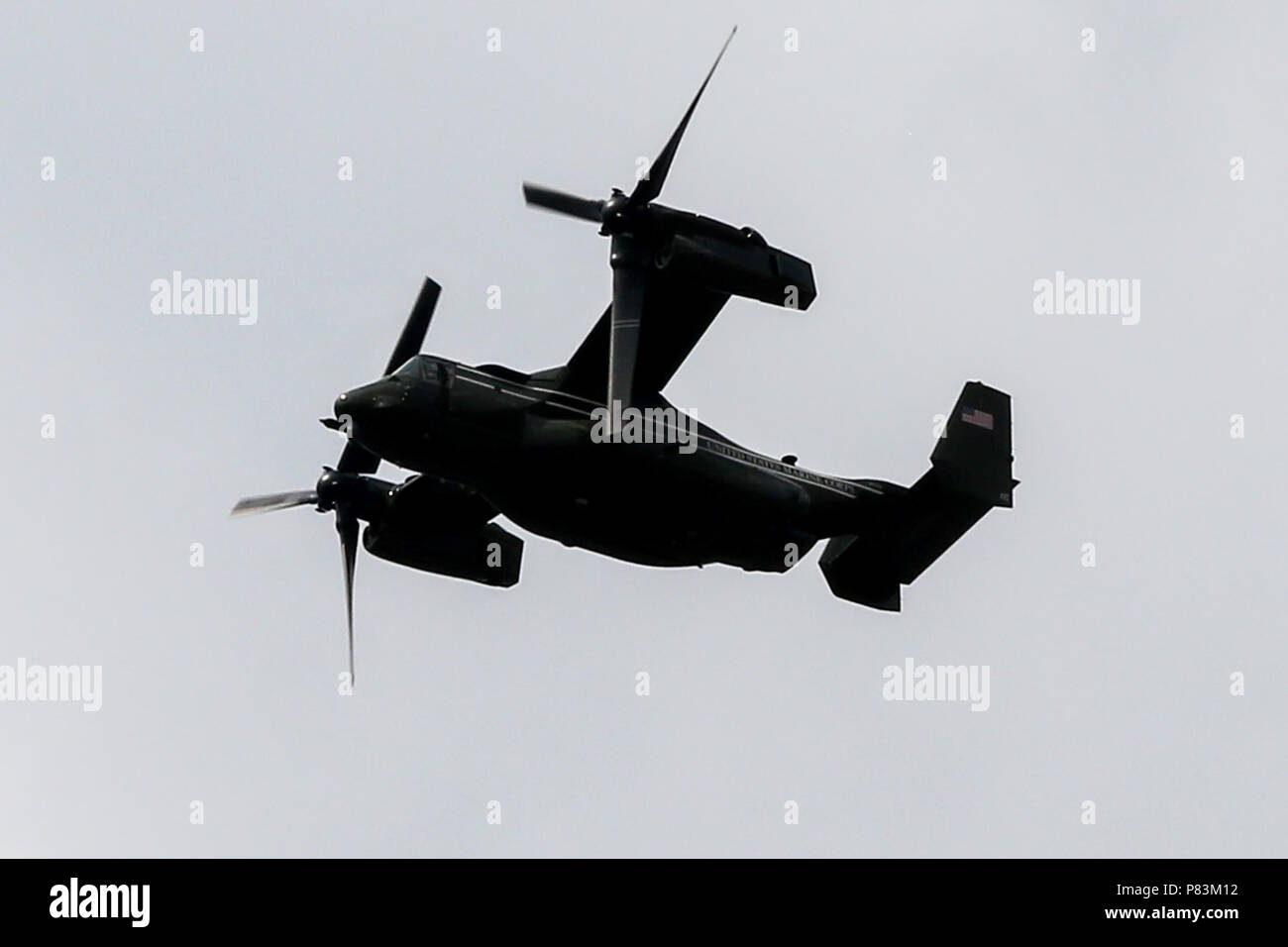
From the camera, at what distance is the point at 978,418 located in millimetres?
35500

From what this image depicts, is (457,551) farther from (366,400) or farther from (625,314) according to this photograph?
(625,314)

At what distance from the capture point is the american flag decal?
3538 cm

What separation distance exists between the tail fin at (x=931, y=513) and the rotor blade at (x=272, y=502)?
1020 cm

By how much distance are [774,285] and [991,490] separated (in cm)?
767

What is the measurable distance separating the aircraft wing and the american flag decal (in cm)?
651

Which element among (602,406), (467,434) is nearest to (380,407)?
(467,434)

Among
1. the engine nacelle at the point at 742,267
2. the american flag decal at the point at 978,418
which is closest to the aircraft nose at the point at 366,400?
the engine nacelle at the point at 742,267

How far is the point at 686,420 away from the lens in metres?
32.0

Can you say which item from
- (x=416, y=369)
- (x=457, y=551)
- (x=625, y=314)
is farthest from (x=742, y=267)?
(x=457, y=551)

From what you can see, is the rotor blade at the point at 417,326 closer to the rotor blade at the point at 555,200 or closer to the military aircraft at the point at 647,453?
the military aircraft at the point at 647,453

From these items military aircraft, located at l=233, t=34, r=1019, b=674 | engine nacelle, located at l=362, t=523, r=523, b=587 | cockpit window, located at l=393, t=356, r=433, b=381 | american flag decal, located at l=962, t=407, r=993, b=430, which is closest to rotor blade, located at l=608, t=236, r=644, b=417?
military aircraft, located at l=233, t=34, r=1019, b=674

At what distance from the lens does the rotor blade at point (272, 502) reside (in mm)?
36062

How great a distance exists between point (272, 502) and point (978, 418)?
1404 cm

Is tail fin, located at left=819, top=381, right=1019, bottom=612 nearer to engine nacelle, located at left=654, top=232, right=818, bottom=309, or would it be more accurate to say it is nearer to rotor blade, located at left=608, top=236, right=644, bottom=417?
engine nacelle, located at left=654, top=232, right=818, bottom=309
